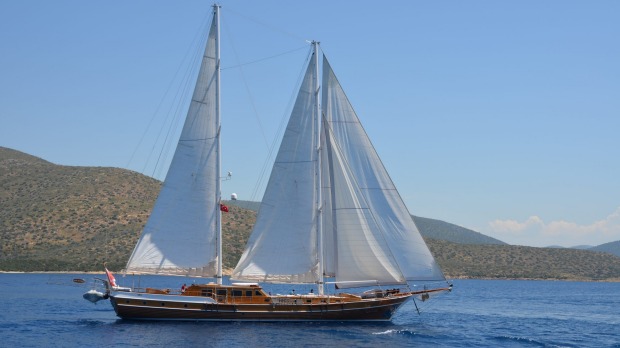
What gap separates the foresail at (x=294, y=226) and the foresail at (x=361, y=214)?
1114 mm

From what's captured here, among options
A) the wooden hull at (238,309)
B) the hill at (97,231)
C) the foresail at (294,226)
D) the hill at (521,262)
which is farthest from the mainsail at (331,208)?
the hill at (521,262)

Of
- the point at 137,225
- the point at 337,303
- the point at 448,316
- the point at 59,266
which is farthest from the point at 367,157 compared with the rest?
the point at 137,225

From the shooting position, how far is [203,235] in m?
47.2

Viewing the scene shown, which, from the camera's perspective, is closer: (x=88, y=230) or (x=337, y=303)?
(x=337, y=303)

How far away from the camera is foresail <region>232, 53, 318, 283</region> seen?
158 ft

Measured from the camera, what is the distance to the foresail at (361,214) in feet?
155

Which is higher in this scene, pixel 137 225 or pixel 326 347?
pixel 137 225

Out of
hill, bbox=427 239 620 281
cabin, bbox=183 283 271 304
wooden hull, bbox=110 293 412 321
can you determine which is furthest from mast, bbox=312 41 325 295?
hill, bbox=427 239 620 281

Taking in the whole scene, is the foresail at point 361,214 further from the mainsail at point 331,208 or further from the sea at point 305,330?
the sea at point 305,330

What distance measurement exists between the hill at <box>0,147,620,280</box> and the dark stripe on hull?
6337 cm

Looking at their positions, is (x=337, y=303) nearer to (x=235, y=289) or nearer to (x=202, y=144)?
(x=235, y=289)

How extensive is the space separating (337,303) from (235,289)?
6.31m

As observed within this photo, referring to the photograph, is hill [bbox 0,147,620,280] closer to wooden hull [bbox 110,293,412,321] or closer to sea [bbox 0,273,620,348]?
sea [bbox 0,273,620,348]

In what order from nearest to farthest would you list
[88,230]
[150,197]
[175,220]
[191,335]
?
[191,335], [175,220], [88,230], [150,197]
